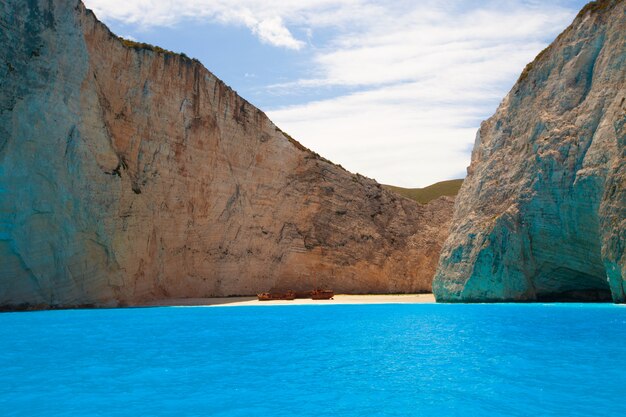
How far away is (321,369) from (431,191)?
8181 cm

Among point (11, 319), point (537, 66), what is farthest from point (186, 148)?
point (537, 66)

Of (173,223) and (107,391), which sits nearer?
(107,391)

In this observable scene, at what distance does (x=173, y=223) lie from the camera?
122ft

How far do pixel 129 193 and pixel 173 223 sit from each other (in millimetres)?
3954

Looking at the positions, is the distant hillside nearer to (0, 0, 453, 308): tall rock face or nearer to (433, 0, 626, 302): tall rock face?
(0, 0, 453, 308): tall rock face

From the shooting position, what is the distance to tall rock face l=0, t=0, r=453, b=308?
28828mm

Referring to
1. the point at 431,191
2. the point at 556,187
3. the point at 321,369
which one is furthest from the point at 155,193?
the point at 431,191

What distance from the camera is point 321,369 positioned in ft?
38.1

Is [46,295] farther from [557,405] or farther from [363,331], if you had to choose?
[557,405]

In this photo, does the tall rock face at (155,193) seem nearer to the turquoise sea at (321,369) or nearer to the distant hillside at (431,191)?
the turquoise sea at (321,369)

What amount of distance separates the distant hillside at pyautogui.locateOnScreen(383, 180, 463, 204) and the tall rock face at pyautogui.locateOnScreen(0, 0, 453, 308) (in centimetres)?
3368

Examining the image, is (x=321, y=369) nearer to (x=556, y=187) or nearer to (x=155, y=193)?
(x=556, y=187)

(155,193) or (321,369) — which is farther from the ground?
(155,193)

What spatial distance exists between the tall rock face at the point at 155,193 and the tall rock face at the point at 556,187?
1338 centimetres
